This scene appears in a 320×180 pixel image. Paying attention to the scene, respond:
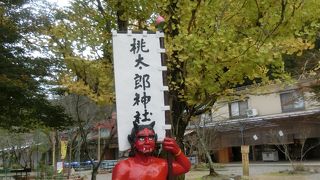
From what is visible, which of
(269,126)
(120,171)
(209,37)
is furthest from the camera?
(269,126)

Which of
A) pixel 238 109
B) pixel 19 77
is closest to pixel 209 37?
pixel 19 77

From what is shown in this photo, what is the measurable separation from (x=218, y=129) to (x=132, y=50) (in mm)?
30077

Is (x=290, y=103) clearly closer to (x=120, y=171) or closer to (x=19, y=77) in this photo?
(x=19, y=77)

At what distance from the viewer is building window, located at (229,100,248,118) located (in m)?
35.1

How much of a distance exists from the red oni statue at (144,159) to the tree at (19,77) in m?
7.67

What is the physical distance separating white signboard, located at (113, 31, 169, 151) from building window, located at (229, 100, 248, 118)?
3036 centimetres

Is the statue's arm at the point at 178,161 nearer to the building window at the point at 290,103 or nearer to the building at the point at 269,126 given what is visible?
the building at the point at 269,126

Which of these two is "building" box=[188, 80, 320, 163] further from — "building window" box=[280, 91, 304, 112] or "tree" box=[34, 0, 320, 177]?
"tree" box=[34, 0, 320, 177]

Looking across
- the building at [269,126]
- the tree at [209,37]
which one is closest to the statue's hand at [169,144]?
the tree at [209,37]

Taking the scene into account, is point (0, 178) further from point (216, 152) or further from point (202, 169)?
point (216, 152)

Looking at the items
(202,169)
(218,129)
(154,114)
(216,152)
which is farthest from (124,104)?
(216,152)

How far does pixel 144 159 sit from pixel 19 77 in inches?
332

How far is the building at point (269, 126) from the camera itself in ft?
95.5

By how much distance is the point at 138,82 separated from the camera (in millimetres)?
5160
